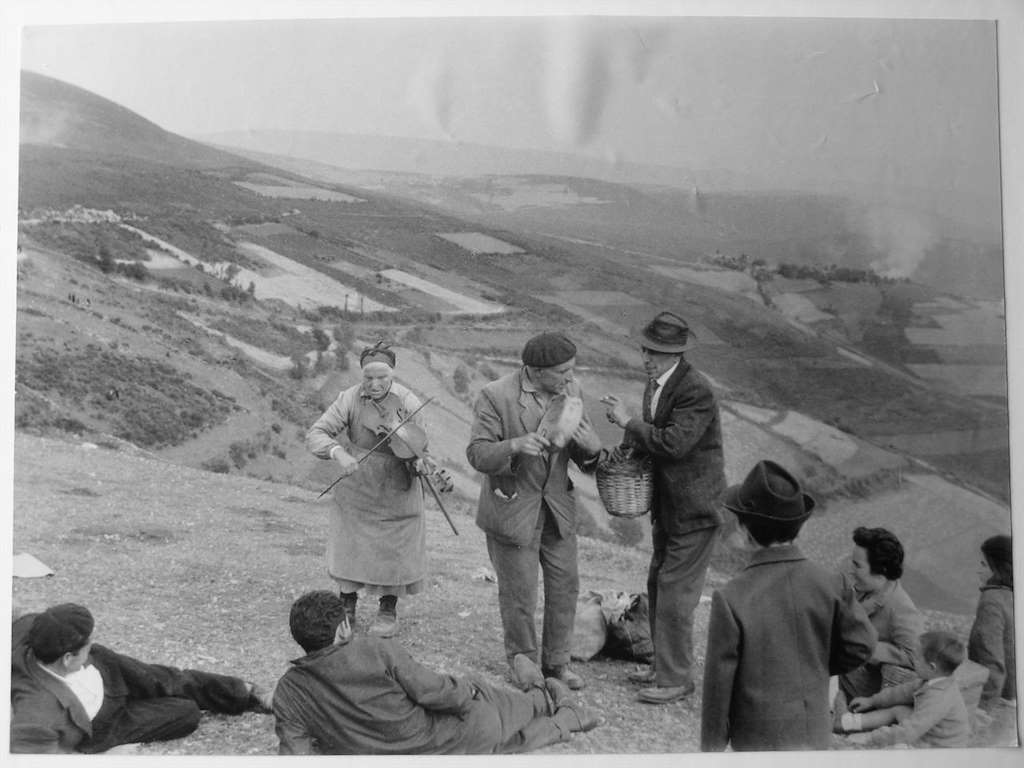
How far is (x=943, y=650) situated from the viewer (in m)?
6.38

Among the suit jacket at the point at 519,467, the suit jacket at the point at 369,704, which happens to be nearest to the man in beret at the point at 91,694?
the suit jacket at the point at 369,704

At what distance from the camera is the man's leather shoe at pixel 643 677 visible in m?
6.46

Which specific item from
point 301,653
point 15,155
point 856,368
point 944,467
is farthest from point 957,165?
point 15,155

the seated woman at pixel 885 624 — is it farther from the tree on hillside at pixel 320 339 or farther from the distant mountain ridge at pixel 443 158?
the tree on hillside at pixel 320 339

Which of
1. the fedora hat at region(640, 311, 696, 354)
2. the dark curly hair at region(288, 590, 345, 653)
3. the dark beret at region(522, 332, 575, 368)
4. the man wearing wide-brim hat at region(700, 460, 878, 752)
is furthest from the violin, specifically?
the man wearing wide-brim hat at region(700, 460, 878, 752)

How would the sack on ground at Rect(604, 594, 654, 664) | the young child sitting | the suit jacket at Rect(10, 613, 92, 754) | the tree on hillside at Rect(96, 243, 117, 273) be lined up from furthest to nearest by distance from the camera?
the tree on hillside at Rect(96, 243, 117, 273), the sack on ground at Rect(604, 594, 654, 664), the young child sitting, the suit jacket at Rect(10, 613, 92, 754)

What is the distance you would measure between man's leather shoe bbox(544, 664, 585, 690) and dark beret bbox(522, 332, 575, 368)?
1674 mm

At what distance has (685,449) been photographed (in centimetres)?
612

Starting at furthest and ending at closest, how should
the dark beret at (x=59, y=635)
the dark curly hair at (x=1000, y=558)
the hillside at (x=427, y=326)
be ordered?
the hillside at (x=427, y=326) → the dark curly hair at (x=1000, y=558) → the dark beret at (x=59, y=635)

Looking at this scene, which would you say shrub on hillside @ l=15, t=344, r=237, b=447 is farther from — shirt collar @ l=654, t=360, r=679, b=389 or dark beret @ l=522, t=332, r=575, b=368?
shirt collar @ l=654, t=360, r=679, b=389

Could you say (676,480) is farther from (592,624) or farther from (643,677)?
(643,677)

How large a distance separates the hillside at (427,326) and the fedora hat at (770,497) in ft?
6.40

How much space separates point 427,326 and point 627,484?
1.81 m

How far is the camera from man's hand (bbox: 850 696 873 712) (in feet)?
20.8
